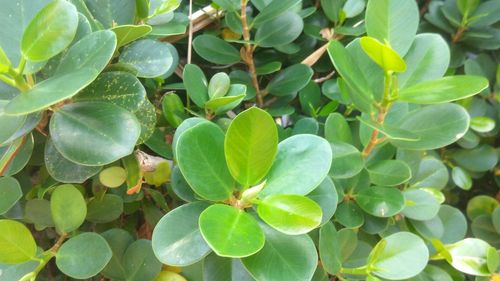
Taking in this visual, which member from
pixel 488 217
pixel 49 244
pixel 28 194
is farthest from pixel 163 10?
pixel 488 217

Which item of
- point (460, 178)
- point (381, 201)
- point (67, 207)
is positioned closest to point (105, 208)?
point (67, 207)

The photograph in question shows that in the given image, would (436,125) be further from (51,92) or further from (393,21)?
(51,92)

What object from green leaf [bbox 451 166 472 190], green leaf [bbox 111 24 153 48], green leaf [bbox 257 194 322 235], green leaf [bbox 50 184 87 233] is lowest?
green leaf [bbox 451 166 472 190]

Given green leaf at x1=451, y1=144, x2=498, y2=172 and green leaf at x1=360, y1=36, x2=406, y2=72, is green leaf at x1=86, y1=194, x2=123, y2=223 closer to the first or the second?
green leaf at x1=360, y1=36, x2=406, y2=72

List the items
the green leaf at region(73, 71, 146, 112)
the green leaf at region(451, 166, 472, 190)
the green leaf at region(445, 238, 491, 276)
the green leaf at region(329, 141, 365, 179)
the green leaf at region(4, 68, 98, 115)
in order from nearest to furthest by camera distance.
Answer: the green leaf at region(4, 68, 98, 115) < the green leaf at region(73, 71, 146, 112) < the green leaf at region(329, 141, 365, 179) < the green leaf at region(445, 238, 491, 276) < the green leaf at region(451, 166, 472, 190)

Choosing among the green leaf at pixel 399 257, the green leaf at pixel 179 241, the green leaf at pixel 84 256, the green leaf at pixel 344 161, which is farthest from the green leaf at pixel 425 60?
the green leaf at pixel 84 256

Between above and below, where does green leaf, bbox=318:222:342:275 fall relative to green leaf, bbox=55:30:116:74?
below

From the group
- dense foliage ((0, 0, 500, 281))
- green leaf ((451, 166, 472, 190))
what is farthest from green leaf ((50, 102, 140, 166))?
green leaf ((451, 166, 472, 190))

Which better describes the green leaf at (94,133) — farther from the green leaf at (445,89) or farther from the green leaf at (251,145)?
the green leaf at (445,89)
